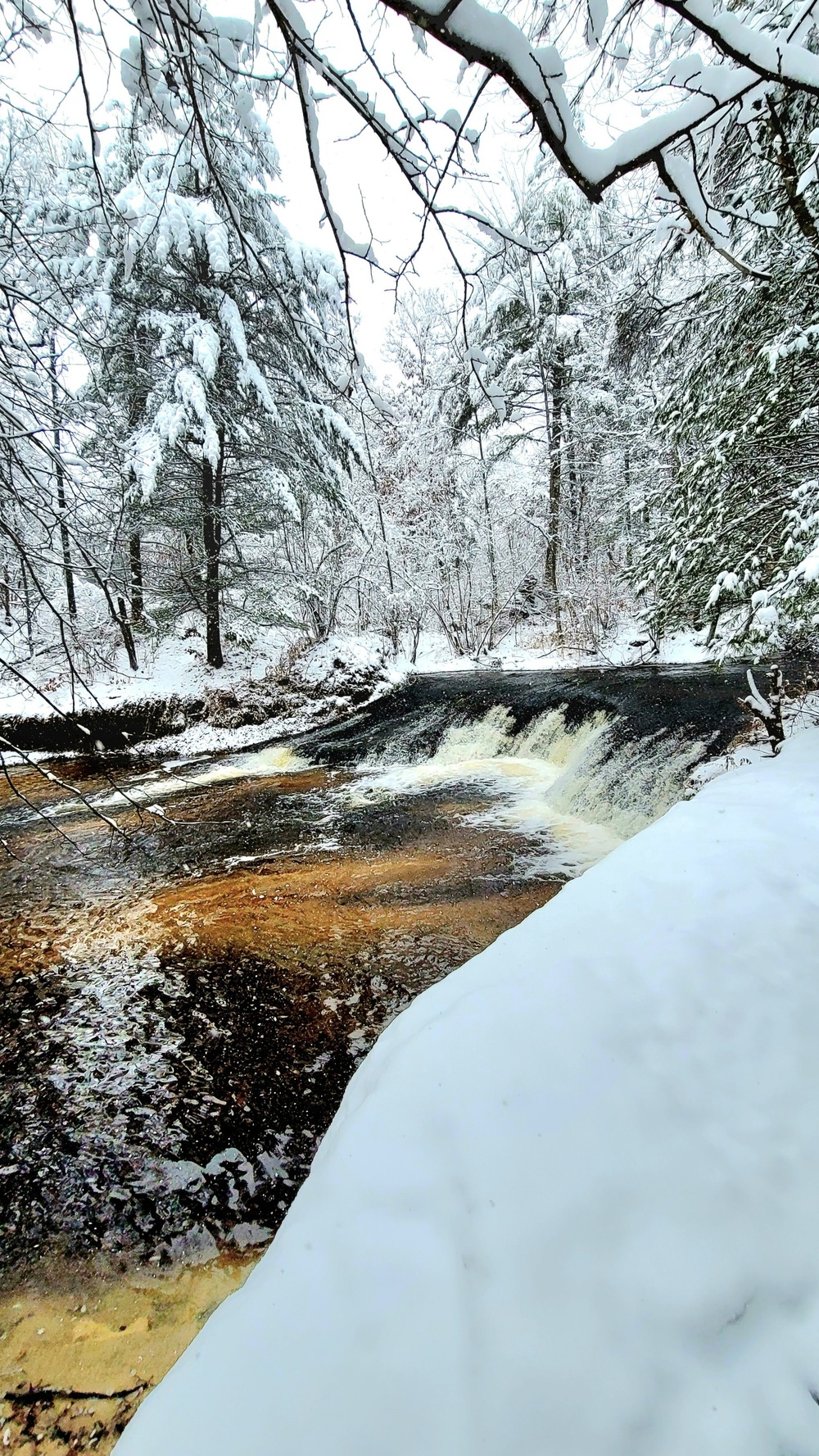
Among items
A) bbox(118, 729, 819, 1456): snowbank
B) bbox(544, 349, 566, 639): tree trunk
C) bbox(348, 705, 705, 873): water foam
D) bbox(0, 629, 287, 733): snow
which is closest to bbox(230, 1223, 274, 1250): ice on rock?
bbox(118, 729, 819, 1456): snowbank

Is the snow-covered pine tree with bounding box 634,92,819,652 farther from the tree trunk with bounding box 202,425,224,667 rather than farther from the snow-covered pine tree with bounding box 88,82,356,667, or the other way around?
the tree trunk with bounding box 202,425,224,667

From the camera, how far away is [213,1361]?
1031 millimetres

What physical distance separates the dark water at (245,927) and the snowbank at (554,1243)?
106 centimetres

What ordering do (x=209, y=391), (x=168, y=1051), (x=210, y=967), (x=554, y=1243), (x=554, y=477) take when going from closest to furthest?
(x=554, y=1243)
(x=168, y=1051)
(x=210, y=967)
(x=209, y=391)
(x=554, y=477)

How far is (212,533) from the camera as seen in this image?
9.73 meters

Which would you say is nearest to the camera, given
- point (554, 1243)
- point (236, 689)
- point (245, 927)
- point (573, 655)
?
point (554, 1243)

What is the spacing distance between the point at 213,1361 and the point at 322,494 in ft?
34.1

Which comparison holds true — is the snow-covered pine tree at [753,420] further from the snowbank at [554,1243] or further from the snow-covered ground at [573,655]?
the snow-covered ground at [573,655]

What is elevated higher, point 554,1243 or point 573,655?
point 573,655

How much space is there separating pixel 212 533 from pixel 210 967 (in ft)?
26.3

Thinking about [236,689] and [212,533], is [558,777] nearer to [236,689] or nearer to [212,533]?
[236,689]

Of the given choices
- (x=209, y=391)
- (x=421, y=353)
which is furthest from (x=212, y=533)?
(x=421, y=353)

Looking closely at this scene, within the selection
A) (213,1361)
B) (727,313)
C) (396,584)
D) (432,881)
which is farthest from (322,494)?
(213,1361)

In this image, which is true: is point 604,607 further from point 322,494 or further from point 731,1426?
point 731,1426
